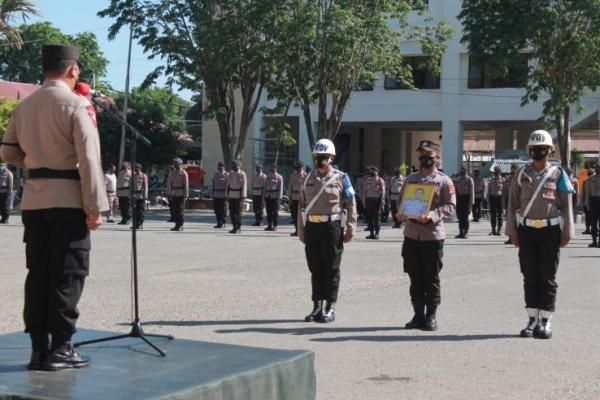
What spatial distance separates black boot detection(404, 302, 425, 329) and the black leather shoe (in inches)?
170

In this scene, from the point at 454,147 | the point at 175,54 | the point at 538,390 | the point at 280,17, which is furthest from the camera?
the point at 454,147

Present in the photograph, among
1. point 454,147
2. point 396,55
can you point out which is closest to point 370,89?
point 454,147

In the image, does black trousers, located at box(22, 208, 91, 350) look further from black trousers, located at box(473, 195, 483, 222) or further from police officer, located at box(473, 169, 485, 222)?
black trousers, located at box(473, 195, 483, 222)

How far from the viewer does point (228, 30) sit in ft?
106

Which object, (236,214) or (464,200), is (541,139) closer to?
(464,200)

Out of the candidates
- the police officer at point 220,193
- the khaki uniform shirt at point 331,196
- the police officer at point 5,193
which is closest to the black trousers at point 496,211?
the police officer at point 220,193

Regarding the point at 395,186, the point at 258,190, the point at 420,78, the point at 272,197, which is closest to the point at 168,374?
the point at 272,197

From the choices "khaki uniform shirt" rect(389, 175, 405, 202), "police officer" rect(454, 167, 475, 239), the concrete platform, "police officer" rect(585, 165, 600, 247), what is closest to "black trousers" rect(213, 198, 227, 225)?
"khaki uniform shirt" rect(389, 175, 405, 202)

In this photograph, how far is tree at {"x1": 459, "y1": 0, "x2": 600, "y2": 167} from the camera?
2934 cm

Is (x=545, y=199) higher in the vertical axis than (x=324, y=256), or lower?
higher

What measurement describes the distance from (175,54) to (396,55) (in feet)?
26.9

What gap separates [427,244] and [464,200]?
615 inches

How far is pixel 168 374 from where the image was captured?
556 centimetres

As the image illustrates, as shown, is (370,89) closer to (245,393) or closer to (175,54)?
(175,54)
